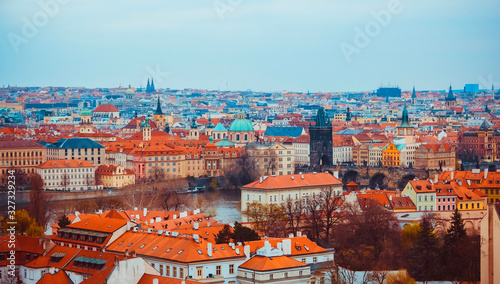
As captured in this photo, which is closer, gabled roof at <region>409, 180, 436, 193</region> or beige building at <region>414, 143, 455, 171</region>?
gabled roof at <region>409, 180, 436, 193</region>

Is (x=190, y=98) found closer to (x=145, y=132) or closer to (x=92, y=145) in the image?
(x=145, y=132)

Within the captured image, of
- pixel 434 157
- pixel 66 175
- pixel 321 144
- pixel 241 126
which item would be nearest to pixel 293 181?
pixel 66 175

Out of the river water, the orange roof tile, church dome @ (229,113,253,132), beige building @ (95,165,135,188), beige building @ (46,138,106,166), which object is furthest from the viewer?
church dome @ (229,113,253,132)

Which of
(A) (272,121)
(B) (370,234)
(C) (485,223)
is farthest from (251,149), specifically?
(A) (272,121)

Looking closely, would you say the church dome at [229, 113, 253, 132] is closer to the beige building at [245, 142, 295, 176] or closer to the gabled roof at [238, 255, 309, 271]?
the beige building at [245, 142, 295, 176]

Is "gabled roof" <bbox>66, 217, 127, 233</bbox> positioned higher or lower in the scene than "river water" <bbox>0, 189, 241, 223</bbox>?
higher

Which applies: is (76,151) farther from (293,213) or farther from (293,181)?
(293,213)

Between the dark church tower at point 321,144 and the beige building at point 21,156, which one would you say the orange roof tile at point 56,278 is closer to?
the beige building at point 21,156

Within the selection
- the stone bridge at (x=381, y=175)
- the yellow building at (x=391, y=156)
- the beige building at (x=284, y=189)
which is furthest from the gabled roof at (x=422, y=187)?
the yellow building at (x=391, y=156)

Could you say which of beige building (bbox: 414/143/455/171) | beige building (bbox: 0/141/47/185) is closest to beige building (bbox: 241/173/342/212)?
beige building (bbox: 0/141/47/185)
